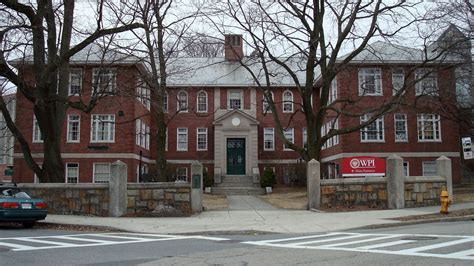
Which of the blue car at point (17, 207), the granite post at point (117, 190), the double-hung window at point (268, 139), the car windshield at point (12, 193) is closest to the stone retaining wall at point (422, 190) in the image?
the granite post at point (117, 190)

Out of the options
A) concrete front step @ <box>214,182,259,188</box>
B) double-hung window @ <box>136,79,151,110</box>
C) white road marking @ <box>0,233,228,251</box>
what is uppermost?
double-hung window @ <box>136,79,151,110</box>

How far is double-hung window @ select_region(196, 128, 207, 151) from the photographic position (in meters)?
42.2

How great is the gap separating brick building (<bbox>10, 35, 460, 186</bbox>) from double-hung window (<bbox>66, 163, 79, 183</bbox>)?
7 cm

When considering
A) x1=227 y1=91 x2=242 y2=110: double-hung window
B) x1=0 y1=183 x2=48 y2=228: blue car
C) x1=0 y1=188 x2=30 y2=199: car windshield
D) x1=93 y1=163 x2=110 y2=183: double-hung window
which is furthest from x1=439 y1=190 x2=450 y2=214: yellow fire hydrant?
x1=227 y1=91 x2=242 y2=110: double-hung window

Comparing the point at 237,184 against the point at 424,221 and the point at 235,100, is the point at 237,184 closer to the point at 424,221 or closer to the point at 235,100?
the point at 235,100

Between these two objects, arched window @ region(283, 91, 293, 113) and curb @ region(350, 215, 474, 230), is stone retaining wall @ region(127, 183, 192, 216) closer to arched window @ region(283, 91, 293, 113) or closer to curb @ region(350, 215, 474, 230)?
curb @ region(350, 215, 474, 230)

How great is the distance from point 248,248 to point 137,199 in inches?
379

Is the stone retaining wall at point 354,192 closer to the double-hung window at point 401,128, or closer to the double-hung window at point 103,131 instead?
the double-hung window at point 401,128

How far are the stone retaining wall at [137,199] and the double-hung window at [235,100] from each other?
23.2m

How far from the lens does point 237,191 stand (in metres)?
36.3

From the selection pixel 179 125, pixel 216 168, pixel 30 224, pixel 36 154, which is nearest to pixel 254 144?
pixel 216 168

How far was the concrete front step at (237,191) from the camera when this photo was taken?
35750 mm

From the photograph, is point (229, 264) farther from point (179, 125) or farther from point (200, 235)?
point (179, 125)

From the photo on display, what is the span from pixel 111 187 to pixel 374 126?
928 inches
